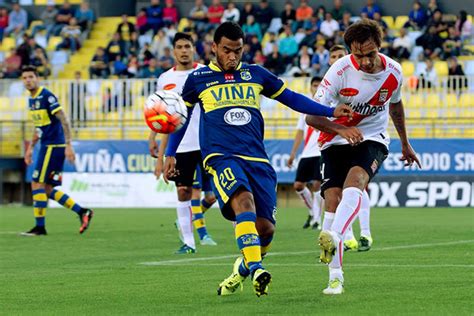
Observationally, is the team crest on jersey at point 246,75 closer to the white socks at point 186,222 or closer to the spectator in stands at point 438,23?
the white socks at point 186,222

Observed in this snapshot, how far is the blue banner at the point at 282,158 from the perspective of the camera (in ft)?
90.4

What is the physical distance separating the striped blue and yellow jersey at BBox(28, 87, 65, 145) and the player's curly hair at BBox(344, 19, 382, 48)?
931 centimetres

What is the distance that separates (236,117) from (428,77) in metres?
20.5

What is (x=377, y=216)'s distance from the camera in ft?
76.3

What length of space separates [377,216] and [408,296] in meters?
14.6

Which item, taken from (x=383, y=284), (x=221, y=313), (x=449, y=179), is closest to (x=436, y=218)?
(x=449, y=179)

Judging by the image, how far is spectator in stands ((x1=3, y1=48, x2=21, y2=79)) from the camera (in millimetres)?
34094

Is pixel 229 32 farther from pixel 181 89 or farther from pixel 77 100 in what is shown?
pixel 77 100

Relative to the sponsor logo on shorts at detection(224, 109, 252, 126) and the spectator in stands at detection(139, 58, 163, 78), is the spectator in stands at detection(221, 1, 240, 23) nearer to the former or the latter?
the spectator in stands at detection(139, 58, 163, 78)

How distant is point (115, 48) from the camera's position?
34156 mm

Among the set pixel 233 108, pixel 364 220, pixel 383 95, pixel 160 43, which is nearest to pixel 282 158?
pixel 160 43

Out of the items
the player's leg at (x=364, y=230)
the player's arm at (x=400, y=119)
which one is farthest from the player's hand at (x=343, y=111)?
the player's leg at (x=364, y=230)

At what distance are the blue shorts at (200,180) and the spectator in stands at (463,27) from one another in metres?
15.8

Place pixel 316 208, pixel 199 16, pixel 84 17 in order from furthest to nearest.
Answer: pixel 84 17 < pixel 199 16 < pixel 316 208
